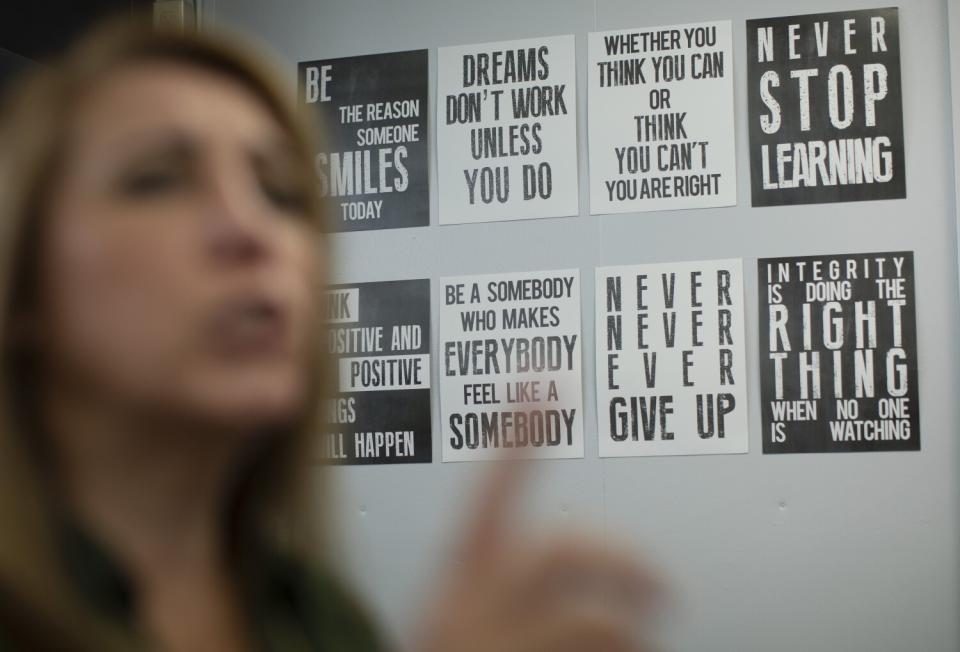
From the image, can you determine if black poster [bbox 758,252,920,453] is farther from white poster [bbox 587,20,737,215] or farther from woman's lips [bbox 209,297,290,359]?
woman's lips [bbox 209,297,290,359]

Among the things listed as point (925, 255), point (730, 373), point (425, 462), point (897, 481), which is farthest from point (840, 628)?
point (425, 462)

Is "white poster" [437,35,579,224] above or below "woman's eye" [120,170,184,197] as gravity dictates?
above

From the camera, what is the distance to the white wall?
2.77 metres

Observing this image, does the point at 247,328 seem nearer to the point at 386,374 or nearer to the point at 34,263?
the point at 34,263

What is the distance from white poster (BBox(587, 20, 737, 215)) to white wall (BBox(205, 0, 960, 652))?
0.14ft

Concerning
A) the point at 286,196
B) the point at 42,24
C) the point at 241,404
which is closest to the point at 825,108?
the point at 42,24

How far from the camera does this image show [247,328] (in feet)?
1.84

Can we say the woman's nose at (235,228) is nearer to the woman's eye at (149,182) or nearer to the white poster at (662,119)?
the woman's eye at (149,182)

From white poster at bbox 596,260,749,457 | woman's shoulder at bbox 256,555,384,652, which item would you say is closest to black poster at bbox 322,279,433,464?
white poster at bbox 596,260,749,457

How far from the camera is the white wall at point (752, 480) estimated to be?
9.10 feet

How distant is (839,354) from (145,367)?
2610mm

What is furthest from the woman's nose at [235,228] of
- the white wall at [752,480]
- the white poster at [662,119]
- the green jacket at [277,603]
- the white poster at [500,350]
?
the white poster at [662,119]

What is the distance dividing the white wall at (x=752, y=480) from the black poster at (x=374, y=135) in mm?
113

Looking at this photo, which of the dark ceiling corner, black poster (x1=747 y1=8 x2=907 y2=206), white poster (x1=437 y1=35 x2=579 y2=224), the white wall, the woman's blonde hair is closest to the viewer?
the woman's blonde hair
